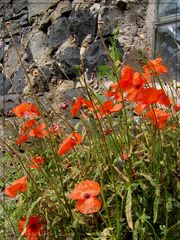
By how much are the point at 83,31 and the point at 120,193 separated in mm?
1845

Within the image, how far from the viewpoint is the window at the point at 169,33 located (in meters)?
2.89

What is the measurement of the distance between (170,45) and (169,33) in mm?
76

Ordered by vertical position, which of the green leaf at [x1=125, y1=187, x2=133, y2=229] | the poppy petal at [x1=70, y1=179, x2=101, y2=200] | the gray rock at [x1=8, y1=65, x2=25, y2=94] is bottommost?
the gray rock at [x1=8, y1=65, x2=25, y2=94]

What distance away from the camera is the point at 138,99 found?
1.47 metres

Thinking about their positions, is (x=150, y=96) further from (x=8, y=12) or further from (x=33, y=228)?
(x=8, y=12)

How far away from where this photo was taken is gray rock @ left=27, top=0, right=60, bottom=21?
350 cm

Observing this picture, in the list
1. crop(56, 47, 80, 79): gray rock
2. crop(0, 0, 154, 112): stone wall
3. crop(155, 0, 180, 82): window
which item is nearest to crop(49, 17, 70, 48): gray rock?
crop(0, 0, 154, 112): stone wall

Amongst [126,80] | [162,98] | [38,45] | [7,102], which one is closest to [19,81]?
[7,102]

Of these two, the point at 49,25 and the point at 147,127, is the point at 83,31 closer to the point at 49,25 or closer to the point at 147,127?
the point at 49,25

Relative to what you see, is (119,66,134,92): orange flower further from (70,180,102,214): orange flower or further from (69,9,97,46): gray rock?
(69,9,97,46): gray rock

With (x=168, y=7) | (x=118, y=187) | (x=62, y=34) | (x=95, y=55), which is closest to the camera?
(x=118, y=187)

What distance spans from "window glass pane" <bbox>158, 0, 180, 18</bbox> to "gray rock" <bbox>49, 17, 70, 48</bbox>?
693 mm

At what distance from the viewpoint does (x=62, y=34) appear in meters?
3.34

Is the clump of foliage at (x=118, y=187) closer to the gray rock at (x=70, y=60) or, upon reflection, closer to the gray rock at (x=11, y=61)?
the gray rock at (x=70, y=60)
